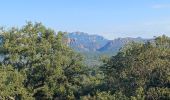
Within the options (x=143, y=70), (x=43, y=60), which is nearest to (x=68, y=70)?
(x=43, y=60)

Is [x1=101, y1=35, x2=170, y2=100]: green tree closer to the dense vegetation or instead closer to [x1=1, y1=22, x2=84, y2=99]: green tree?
the dense vegetation

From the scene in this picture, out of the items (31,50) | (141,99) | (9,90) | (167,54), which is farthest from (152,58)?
(31,50)

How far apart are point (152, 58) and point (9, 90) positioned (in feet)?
48.1

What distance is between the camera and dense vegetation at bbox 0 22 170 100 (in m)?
35.7

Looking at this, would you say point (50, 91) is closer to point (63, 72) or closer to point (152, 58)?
point (63, 72)

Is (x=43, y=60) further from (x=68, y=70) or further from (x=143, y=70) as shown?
(x=143, y=70)

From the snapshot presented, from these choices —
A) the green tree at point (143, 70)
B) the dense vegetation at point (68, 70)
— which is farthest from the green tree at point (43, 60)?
the green tree at point (143, 70)

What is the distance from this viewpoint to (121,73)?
38312 mm

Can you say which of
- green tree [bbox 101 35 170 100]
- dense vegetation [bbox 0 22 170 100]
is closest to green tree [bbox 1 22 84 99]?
dense vegetation [bbox 0 22 170 100]

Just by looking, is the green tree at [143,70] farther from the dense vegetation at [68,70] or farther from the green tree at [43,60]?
the green tree at [43,60]

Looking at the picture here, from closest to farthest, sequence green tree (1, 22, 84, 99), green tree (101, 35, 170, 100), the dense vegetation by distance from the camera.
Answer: green tree (101, 35, 170, 100)
the dense vegetation
green tree (1, 22, 84, 99)

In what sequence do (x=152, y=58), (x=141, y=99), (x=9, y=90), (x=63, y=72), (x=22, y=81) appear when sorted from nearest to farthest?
(x=141, y=99)
(x=152, y=58)
(x=9, y=90)
(x=22, y=81)
(x=63, y=72)

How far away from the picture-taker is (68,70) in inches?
2009

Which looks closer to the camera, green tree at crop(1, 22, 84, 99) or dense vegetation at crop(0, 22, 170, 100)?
dense vegetation at crop(0, 22, 170, 100)
